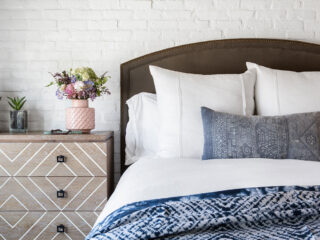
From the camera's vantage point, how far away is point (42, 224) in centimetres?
197

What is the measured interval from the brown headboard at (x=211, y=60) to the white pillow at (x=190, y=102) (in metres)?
0.30

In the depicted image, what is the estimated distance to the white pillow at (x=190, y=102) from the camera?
1.89m

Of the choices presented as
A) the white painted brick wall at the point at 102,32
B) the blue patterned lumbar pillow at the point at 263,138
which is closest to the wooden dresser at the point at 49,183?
the white painted brick wall at the point at 102,32

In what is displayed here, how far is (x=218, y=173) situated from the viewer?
4.61 feet

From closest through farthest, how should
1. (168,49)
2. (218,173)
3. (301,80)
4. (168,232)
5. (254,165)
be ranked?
(168,232), (218,173), (254,165), (301,80), (168,49)

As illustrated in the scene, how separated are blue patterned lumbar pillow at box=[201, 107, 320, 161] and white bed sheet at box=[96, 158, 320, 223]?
0.25ft

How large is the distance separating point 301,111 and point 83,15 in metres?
1.57

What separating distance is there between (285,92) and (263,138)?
1.40 feet

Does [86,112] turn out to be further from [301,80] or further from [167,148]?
[301,80]

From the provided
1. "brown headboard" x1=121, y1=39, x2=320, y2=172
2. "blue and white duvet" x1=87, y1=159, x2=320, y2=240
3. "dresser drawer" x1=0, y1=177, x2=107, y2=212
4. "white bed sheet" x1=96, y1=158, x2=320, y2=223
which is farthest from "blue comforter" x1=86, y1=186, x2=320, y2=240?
"brown headboard" x1=121, y1=39, x2=320, y2=172

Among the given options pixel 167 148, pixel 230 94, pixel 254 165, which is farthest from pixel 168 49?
pixel 254 165

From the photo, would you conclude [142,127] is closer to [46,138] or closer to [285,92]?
[46,138]

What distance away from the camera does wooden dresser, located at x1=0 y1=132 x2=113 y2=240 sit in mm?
1961

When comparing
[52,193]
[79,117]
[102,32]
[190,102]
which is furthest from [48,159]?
[102,32]
